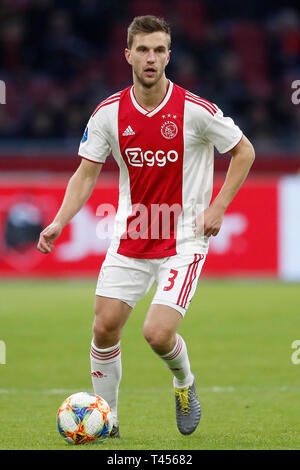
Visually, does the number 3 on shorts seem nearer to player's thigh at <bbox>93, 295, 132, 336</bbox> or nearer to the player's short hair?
player's thigh at <bbox>93, 295, 132, 336</bbox>

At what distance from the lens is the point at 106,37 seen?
817 inches

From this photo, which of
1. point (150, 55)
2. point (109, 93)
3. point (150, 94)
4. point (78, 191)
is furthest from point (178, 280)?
point (109, 93)

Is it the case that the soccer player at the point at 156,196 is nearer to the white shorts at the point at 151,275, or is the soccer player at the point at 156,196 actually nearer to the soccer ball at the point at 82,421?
the white shorts at the point at 151,275

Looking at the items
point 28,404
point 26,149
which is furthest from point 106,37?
point 28,404

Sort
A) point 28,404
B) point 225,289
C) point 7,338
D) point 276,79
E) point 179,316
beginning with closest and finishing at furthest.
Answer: point 179,316
point 28,404
point 7,338
point 225,289
point 276,79

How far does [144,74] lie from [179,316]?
56.2 inches

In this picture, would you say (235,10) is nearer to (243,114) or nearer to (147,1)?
(147,1)

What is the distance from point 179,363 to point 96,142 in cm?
142

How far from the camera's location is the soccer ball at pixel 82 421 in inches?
213

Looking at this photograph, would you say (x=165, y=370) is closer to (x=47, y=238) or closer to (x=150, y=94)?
(x=47, y=238)

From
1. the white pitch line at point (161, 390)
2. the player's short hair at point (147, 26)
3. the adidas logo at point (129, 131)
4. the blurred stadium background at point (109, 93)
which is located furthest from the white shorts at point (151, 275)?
the blurred stadium background at point (109, 93)

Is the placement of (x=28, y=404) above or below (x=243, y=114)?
above

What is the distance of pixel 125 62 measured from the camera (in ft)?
65.2

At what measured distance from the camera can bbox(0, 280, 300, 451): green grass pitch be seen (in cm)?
577
